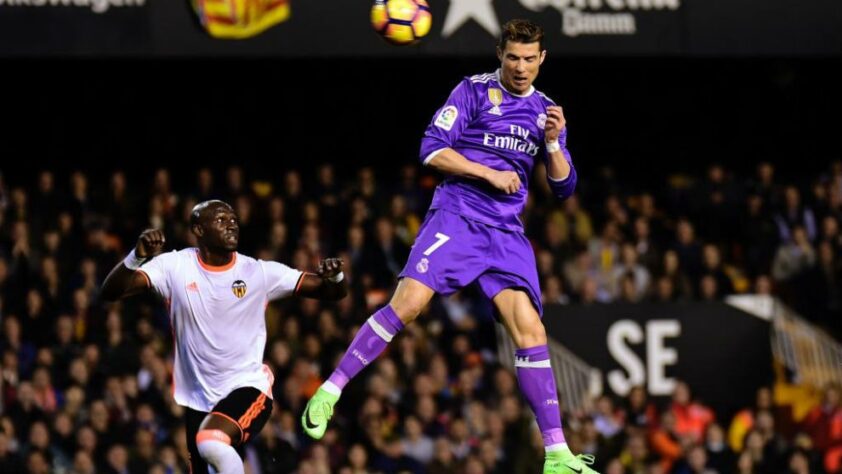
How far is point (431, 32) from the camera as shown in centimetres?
1731

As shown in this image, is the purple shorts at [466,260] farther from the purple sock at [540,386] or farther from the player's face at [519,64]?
the player's face at [519,64]

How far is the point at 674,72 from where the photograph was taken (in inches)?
873

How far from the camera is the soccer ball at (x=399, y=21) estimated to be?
10.1m

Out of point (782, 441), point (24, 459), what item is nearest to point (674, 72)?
point (782, 441)

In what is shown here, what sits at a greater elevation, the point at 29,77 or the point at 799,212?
the point at 29,77

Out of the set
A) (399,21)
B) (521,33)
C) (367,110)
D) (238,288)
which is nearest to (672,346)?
(367,110)

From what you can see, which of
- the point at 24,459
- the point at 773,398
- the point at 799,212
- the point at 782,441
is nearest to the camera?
the point at 24,459

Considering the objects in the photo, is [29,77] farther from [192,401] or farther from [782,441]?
[192,401]

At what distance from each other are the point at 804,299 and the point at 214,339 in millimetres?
10606

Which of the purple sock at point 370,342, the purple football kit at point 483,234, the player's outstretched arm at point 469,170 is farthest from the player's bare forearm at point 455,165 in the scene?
the purple sock at point 370,342

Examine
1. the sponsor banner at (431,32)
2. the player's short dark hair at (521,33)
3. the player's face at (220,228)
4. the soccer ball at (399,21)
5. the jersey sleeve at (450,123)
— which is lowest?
the player's face at (220,228)

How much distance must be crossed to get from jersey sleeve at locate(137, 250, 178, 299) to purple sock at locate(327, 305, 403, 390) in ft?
3.82

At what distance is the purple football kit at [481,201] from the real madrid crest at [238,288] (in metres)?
1.04

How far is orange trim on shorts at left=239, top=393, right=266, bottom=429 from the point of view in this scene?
30.6ft
